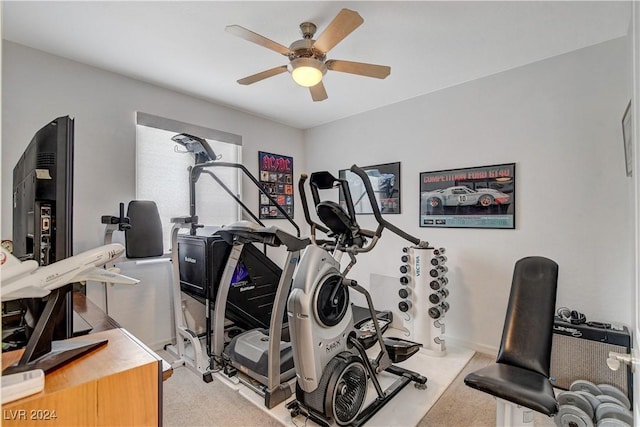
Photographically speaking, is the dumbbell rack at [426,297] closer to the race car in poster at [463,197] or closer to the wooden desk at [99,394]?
the race car in poster at [463,197]

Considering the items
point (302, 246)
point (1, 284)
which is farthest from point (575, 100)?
point (1, 284)

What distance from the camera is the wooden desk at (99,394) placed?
2.59ft

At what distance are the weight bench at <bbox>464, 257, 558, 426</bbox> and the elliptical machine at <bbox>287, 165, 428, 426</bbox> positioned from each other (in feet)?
2.56

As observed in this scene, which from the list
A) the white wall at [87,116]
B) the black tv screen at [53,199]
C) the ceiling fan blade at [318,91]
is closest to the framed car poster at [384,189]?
the ceiling fan blade at [318,91]

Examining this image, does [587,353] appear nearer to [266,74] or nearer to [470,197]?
[470,197]

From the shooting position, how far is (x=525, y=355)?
1.87 m

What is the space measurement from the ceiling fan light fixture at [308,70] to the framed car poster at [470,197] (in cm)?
185

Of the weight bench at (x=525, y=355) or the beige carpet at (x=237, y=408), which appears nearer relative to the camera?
the weight bench at (x=525, y=355)

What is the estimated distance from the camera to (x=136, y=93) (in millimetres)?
3143

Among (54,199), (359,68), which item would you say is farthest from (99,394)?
(359,68)

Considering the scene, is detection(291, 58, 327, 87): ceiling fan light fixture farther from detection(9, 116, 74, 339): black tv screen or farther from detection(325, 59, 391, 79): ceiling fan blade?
detection(9, 116, 74, 339): black tv screen

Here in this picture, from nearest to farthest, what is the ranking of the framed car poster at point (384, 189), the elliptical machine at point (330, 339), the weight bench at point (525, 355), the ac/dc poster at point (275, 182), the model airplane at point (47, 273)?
the model airplane at point (47, 273)
the weight bench at point (525, 355)
the elliptical machine at point (330, 339)
the framed car poster at point (384, 189)
the ac/dc poster at point (275, 182)

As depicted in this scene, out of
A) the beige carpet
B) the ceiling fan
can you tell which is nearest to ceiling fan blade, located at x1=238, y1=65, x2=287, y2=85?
the ceiling fan

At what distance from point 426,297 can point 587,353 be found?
4.05ft
